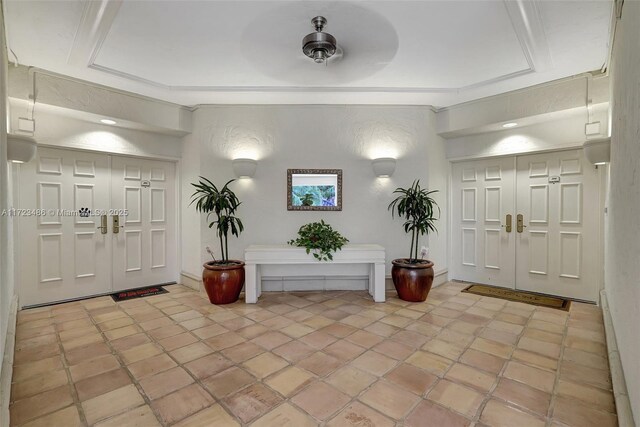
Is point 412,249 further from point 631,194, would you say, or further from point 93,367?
point 93,367

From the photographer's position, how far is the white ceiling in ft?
7.34

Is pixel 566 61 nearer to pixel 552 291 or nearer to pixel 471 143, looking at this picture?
pixel 471 143

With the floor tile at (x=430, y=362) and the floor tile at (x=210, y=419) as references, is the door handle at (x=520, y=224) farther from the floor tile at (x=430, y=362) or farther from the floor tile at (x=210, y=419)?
the floor tile at (x=210, y=419)

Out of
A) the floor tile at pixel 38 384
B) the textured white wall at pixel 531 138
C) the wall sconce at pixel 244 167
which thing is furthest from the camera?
the wall sconce at pixel 244 167

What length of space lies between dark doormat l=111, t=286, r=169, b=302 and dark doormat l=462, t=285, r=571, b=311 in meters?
4.46

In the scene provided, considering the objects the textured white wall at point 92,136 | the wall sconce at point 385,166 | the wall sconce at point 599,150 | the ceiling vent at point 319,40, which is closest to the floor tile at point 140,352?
the textured white wall at point 92,136

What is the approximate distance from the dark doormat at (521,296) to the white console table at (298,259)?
143 centimetres

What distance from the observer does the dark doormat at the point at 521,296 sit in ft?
11.8

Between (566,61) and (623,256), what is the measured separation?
2.30 meters

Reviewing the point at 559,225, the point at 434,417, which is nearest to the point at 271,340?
the point at 434,417

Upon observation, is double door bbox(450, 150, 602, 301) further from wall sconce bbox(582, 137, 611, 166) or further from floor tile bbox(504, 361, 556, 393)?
floor tile bbox(504, 361, 556, 393)

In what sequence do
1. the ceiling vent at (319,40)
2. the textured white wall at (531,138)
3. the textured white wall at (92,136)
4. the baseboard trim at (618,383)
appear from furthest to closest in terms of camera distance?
the textured white wall at (531,138)
the textured white wall at (92,136)
the ceiling vent at (319,40)
the baseboard trim at (618,383)

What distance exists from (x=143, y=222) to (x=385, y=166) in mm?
3688

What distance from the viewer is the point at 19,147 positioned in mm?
2455
